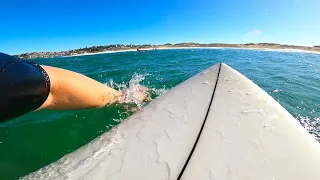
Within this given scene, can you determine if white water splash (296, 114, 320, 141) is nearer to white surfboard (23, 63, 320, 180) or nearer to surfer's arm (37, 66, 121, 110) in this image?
white surfboard (23, 63, 320, 180)

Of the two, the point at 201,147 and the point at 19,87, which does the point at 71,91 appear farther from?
the point at 201,147

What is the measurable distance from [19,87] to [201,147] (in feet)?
5.47

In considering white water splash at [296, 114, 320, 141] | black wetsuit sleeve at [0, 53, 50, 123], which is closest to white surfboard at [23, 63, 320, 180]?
black wetsuit sleeve at [0, 53, 50, 123]

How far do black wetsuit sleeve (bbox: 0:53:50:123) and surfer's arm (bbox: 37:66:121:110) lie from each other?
0.91ft

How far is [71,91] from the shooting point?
315cm

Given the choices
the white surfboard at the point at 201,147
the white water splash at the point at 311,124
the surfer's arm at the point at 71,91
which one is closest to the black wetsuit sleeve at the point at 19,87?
the surfer's arm at the point at 71,91

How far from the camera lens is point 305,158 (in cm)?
182

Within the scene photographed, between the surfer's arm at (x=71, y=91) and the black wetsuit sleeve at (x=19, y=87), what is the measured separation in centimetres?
28

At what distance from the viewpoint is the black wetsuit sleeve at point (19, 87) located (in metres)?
2.07

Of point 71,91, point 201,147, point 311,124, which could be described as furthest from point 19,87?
point 311,124

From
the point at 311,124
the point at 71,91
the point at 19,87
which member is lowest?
the point at 311,124

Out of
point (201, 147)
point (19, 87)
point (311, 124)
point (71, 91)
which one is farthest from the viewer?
point (311, 124)

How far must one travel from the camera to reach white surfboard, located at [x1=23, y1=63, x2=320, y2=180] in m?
1.69

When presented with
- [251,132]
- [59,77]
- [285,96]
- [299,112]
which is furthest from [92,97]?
[285,96]
